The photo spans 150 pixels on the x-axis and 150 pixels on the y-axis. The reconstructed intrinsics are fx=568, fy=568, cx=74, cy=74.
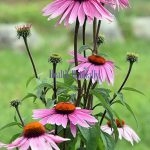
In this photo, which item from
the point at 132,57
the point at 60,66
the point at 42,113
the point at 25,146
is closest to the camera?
the point at 25,146

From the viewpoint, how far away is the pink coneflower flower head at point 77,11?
103 centimetres

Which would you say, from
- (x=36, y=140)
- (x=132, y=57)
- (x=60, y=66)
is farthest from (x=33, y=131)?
(x=60, y=66)

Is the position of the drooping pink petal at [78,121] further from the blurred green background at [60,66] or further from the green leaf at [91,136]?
the blurred green background at [60,66]

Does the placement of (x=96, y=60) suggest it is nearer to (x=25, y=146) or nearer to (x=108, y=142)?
(x=108, y=142)

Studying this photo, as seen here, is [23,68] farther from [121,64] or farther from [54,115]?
[54,115]

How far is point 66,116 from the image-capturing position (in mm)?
1062

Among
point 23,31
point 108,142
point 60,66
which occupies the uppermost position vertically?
point 23,31

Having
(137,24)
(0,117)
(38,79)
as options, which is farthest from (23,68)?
(38,79)

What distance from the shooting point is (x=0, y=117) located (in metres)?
3.72

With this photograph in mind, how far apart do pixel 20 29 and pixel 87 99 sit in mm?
216

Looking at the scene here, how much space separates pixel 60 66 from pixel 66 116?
444 cm

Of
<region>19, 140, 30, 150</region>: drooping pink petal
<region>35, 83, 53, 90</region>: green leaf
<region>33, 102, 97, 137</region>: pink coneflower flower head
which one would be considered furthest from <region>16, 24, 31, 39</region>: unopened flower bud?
<region>19, 140, 30, 150</region>: drooping pink petal

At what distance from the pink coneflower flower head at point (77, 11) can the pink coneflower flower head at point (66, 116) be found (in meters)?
0.16

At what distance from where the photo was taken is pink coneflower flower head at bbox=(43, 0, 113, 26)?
103 centimetres
